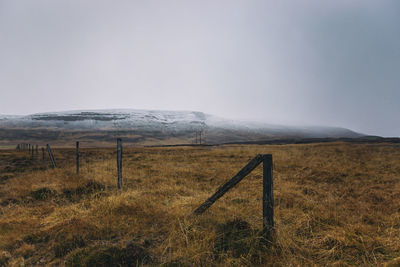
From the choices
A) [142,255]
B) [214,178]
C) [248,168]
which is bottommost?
[214,178]

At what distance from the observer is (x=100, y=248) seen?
2766mm

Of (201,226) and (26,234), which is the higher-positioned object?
(201,226)

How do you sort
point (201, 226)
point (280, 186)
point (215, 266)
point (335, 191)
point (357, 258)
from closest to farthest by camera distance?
point (215, 266), point (357, 258), point (201, 226), point (335, 191), point (280, 186)

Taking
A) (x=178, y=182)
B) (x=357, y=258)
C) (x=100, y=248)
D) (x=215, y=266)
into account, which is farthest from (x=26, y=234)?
(x=357, y=258)

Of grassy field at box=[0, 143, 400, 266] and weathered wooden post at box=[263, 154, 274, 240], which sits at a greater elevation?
weathered wooden post at box=[263, 154, 274, 240]

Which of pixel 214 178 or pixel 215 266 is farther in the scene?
pixel 214 178

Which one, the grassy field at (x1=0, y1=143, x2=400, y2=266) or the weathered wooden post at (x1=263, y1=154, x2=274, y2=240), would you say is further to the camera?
the weathered wooden post at (x1=263, y1=154, x2=274, y2=240)

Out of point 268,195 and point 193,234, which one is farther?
point 193,234

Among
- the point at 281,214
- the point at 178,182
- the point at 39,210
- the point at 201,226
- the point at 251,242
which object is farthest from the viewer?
the point at 178,182

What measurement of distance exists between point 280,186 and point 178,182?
3894 millimetres

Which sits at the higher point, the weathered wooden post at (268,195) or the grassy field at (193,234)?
the weathered wooden post at (268,195)

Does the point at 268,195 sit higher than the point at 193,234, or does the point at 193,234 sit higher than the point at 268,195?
Answer: the point at 268,195

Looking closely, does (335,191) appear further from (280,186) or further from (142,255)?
(142,255)

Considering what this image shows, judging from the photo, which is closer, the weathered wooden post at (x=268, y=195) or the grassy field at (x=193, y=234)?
the grassy field at (x=193, y=234)
